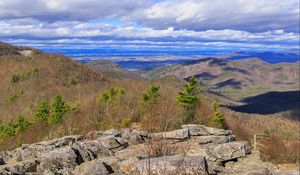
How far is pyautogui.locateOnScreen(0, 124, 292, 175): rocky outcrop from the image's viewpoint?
13.4 metres

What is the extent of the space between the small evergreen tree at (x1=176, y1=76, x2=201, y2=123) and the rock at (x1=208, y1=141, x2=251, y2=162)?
2118cm

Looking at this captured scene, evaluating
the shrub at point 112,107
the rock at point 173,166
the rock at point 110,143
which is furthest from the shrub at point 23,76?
the rock at point 173,166

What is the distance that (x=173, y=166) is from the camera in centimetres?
1295

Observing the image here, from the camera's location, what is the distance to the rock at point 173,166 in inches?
502

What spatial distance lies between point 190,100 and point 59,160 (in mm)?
34748

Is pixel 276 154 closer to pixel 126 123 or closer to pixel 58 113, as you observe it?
pixel 126 123

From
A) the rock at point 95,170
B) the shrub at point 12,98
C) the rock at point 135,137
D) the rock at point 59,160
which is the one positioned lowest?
the shrub at point 12,98

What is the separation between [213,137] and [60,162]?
12.6 meters

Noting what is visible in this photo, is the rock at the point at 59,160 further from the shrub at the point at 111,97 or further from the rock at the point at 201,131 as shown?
the shrub at the point at 111,97

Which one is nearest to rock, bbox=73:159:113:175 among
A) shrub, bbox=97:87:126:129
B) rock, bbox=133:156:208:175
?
rock, bbox=133:156:208:175

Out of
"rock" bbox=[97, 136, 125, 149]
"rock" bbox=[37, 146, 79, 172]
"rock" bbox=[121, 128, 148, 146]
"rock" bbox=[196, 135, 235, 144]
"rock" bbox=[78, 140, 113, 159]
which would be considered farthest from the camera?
"rock" bbox=[196, 135, 235, 144]

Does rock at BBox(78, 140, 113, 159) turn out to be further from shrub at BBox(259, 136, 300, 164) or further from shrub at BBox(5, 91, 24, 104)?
shrub at BBox(5, 91, 24, 104)

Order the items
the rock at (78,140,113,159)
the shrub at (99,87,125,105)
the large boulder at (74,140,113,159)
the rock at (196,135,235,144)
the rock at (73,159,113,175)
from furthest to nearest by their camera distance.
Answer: the shrub at (99,87,125,105)
the rock at (196,135,235,144)
the rock at (78,140,113,159)
the large boulder at (74,140,113,159)
the rock at (73,159,113,175)

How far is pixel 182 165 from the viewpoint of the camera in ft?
42.2
